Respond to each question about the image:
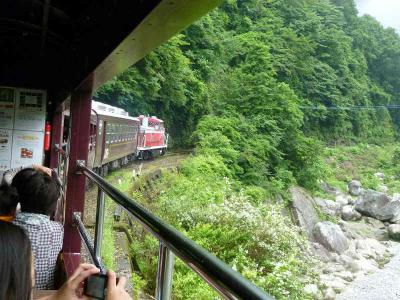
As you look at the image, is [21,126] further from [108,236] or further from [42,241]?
[42,241]

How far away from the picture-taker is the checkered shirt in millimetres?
2236

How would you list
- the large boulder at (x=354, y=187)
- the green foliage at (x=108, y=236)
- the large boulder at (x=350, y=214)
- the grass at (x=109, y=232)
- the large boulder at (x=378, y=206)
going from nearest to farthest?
1. the grass at (x=109, y=232)
2. the green foliage at (x=108, y=236)
3. the large boulder at (x=350, y=214)
4. the large boulder at (x=378, y=206)
5. the large boulder at (x=354, y=187)

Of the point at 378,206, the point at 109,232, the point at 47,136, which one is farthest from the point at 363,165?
the point at 47,136

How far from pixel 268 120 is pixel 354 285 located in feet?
30.6

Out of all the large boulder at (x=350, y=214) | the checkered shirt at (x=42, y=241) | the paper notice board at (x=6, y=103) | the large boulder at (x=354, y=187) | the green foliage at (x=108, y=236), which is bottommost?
the large boulder at (x=350, y=214)

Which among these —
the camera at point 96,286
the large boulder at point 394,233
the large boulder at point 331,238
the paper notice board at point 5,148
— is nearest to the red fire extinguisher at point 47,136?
the paper notice board at point 5,148

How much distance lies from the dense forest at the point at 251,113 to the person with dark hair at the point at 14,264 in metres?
4.16

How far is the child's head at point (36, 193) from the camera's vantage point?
231cm

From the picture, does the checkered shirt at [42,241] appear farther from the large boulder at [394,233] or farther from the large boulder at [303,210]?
the large boulder at [394,233]

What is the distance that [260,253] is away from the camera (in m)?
→ 9.25

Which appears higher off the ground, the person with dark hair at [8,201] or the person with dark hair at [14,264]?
the person with dark hair at [14,264]

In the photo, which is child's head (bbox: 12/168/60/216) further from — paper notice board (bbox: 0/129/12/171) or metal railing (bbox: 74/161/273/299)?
paper notice board (bbox: 0/129/12/171)

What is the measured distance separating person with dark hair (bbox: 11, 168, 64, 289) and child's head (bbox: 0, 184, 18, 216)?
1.5 inches

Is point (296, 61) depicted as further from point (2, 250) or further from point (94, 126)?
point (2, 250)
